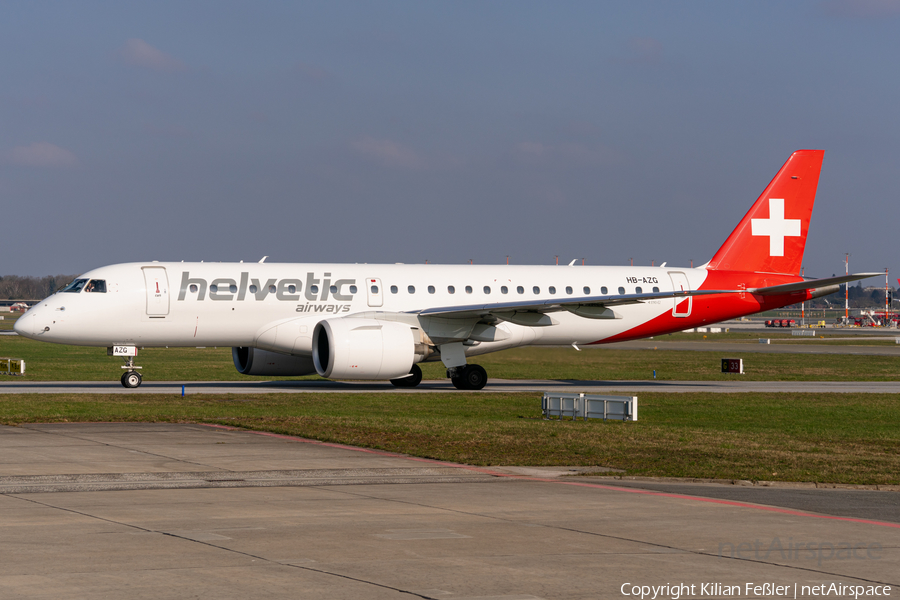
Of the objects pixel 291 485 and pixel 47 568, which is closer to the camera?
pixel 47 568

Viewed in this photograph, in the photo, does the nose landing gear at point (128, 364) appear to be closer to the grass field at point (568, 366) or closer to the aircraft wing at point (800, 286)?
the grass field at point (568, 366)

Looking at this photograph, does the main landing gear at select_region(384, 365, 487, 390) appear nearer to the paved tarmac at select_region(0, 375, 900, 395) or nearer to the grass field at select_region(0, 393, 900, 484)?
the paved tarmac at select_region(0, 375, 900, 395)

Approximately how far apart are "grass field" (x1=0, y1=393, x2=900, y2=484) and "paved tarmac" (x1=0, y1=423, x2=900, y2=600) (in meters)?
1.77

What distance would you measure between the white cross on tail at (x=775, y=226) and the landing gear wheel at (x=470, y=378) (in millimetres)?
12750

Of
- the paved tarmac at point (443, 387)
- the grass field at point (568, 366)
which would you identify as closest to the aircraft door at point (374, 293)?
the paved tarmac at point (443, 387)

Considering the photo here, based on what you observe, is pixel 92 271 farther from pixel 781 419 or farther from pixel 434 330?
pixel 781 419

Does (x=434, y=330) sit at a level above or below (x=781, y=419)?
above

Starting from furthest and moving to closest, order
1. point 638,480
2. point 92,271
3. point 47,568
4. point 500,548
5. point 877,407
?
point 92,271 < point 877,407 < point 638,480 < point 500,548 < point 47,568

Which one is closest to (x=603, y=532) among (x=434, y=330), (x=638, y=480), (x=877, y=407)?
(x=638, y=480)

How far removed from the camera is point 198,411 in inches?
1041

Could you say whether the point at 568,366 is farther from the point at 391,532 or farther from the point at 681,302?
the point at 391,532

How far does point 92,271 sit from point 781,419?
71.9ft

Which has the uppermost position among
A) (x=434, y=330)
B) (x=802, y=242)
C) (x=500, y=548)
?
(x=802, y=242)

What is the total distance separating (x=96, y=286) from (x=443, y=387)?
1253 centimetres
